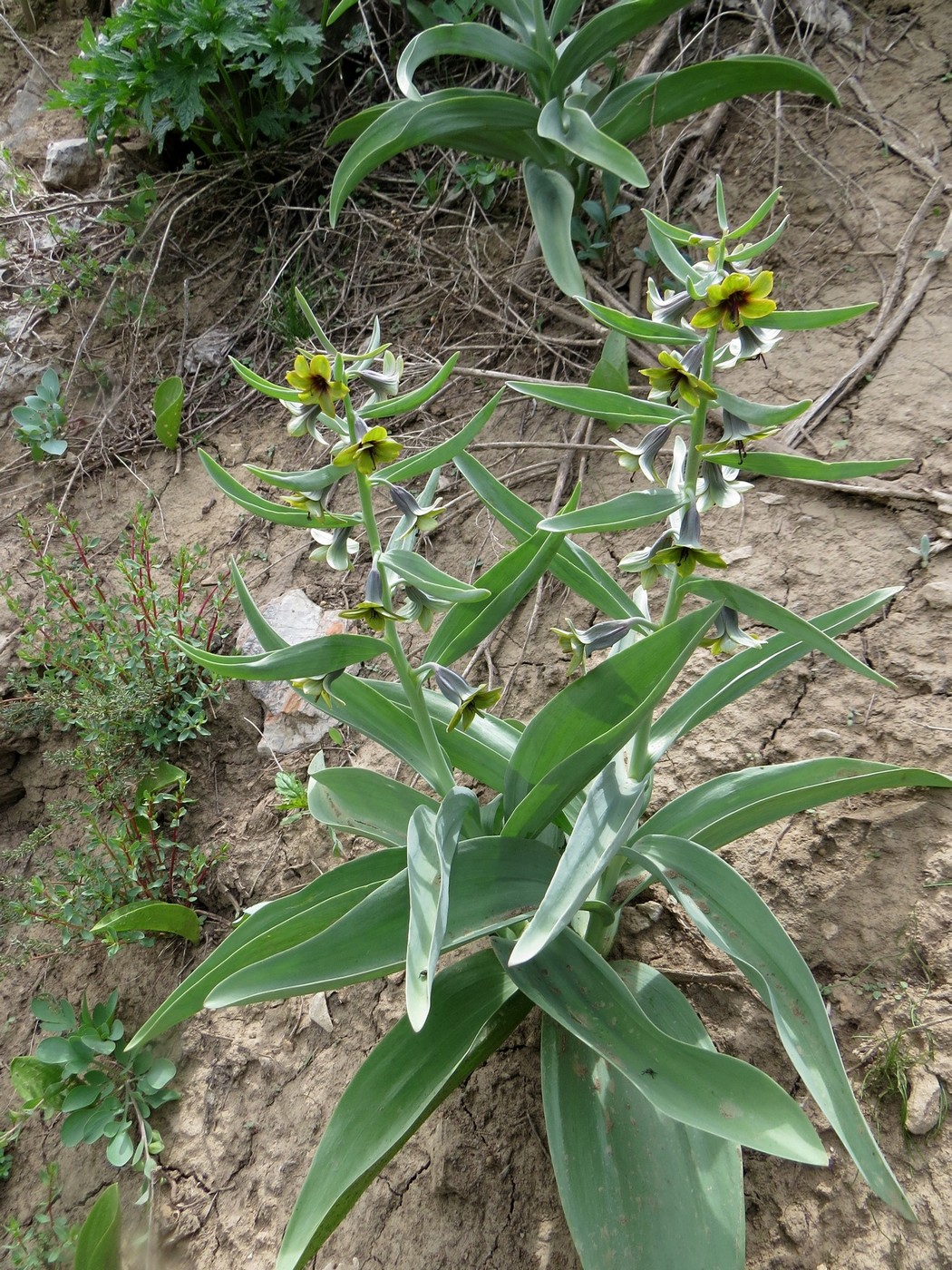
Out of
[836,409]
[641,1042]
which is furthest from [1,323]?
[641,1042]

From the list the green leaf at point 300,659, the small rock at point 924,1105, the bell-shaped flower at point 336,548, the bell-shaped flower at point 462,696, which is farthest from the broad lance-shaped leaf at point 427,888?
the small rock at point 924,1105

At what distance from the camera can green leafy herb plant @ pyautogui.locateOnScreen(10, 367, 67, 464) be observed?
3.08 meters

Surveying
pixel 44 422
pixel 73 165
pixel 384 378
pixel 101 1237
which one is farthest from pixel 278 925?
pixel 73 165

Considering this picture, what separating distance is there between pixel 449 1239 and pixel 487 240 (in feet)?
9.17

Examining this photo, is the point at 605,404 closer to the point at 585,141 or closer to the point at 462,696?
the point at 462,696

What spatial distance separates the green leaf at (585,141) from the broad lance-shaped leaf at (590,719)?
55.0 inches

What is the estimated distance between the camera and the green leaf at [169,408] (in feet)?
9.70

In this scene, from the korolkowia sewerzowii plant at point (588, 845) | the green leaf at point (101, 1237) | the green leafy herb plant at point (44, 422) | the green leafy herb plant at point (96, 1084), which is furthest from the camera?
the green leafy herb plant at point (44, 422)

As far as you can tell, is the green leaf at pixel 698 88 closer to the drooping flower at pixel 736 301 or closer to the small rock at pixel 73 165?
the drooping flower at pixel 736 301

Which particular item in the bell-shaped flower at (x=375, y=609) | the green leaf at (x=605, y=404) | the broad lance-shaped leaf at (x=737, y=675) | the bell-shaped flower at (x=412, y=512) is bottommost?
the broad lance-shaped leaf at (x=737, y=675)

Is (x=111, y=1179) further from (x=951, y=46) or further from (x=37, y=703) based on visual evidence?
(x=951, y=46)

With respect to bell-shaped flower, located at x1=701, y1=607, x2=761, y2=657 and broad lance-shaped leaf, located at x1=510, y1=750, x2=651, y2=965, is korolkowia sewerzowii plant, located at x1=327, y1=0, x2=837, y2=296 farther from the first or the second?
broad lance-shaped leaf, located at x1=510, y1=750, x2=651, y2=965

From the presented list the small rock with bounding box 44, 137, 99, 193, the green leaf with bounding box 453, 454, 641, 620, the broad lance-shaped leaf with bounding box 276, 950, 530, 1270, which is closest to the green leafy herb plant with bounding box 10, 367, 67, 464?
the small rock with bounding box 44, 137, 99, 193

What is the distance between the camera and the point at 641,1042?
3.85 ft
